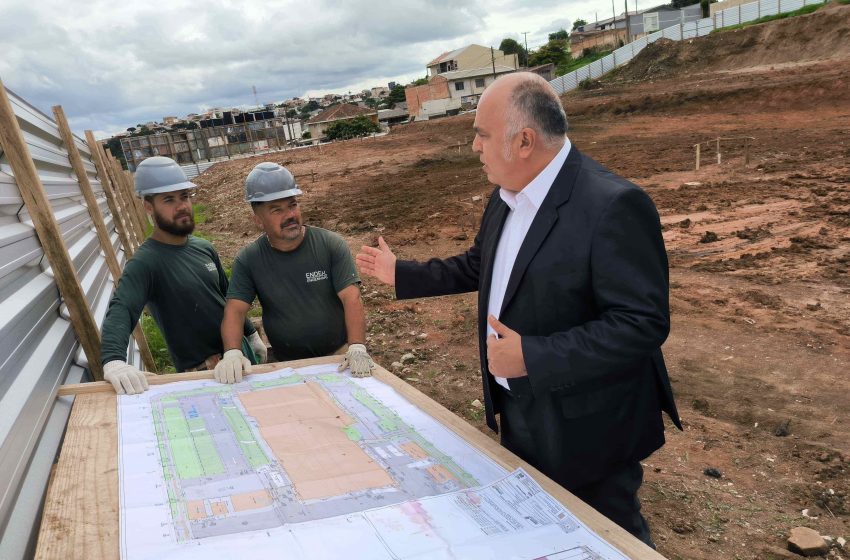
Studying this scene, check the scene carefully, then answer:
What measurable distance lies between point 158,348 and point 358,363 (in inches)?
197

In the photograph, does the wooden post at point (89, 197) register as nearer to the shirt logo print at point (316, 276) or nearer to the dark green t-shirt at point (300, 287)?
the dark green t-shirt at point (300, 287)

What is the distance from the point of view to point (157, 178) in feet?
11.5

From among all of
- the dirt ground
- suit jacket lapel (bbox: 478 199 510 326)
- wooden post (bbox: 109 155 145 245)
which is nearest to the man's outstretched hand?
suit jacket lapel (bbox: 478 199 510 326)

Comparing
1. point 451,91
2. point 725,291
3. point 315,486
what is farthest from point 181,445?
point 451,91

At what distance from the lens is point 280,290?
3438 millimetres

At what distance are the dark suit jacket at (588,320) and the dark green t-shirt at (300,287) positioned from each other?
1.36m

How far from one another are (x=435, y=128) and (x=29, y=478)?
36589 millimetres

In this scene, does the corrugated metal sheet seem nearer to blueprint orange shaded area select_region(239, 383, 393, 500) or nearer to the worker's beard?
the worker's beard

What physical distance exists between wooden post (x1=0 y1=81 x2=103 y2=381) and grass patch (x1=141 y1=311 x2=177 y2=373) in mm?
2665

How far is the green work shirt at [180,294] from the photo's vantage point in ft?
10.9

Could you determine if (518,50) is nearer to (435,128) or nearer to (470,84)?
(470,84)

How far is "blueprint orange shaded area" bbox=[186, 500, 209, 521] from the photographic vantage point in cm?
172

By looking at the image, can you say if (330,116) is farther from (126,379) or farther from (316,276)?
(126,379)

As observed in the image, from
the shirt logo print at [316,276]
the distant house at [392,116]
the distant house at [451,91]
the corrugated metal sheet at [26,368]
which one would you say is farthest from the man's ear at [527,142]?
the distant house at [392,116]
